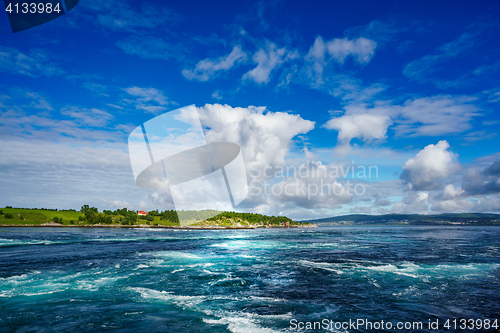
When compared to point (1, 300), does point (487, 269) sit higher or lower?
lower

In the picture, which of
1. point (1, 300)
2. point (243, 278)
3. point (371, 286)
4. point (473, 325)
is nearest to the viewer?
point (473, 325)

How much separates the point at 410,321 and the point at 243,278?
13601 millimetres

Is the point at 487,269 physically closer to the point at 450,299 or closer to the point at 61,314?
the point at 450,299

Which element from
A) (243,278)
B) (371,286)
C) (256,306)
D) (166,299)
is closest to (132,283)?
(166,299)

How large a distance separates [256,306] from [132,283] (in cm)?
1149

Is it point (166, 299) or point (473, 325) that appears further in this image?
point (166, 299)

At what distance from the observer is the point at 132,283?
20812mm

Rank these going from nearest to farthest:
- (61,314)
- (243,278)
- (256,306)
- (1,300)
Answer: (61,314) → (256,306) → (1,300) → (243,278)

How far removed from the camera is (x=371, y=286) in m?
19.9

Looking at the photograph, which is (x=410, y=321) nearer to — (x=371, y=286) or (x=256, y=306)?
(x=371, y=286)

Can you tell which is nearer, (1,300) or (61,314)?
(61,314)

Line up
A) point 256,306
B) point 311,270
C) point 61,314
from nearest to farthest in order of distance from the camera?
1. point 61,314
2. point 256,306
3. point 311,270

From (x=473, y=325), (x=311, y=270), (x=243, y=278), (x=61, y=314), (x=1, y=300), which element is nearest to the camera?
(x=473, y=325)

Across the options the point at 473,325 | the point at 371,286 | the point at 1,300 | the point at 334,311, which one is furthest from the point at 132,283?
the point at 473,325
